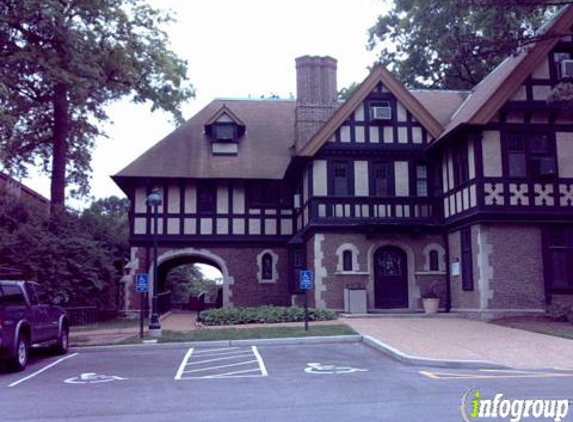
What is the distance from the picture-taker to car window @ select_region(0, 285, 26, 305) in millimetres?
13165

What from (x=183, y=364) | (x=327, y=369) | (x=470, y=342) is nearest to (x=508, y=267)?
(x=470, y=342)

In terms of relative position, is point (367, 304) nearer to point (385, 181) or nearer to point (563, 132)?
point (385, 181)

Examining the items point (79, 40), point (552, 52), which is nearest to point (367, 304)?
point (552, 52)

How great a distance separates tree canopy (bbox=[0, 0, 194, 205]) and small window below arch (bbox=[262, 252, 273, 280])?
8.16m

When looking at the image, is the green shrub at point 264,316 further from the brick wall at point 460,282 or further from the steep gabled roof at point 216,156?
the steep gabled roof at point 216,156

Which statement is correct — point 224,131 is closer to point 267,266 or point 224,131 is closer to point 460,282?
point 267,266

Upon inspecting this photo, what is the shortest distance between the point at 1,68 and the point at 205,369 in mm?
18766

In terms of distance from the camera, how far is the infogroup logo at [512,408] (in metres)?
7.64

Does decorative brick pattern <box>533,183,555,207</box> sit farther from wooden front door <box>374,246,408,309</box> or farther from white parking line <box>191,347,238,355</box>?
white parking line <box>191,347,238,355</box>

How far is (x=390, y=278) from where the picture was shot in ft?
80.5

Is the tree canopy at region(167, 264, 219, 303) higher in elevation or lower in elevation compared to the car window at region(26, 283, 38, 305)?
higher

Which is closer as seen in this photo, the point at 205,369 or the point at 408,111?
the point at 205,369

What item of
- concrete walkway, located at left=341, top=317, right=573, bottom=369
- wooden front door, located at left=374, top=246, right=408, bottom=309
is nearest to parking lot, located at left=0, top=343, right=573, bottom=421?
concrete walkway, located at left=341, top=317, right=573, bottom=369

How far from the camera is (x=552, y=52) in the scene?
21688 mm
